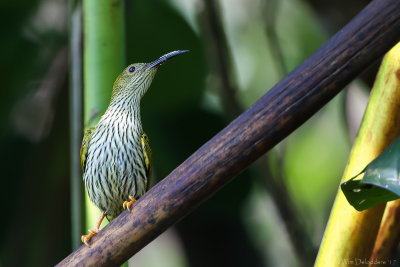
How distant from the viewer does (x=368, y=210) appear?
79.3 inches

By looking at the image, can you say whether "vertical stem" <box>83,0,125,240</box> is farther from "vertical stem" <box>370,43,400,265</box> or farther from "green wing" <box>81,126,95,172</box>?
"vertical stem" <box>370,43,400,265</box>

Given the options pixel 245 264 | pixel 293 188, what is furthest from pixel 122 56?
pixel 245 264

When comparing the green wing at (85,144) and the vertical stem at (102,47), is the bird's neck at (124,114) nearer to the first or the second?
the green wing at (85,144)

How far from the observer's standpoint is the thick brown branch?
1746mm

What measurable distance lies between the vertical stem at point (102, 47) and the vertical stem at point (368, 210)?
3.13 ft

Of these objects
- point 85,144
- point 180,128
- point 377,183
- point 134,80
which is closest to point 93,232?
point 85,144

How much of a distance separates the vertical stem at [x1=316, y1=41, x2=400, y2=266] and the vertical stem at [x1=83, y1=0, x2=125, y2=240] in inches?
37.6

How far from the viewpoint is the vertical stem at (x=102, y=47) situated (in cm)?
246

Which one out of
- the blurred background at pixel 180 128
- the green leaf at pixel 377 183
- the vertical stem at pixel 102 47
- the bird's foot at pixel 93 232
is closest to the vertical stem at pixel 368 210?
the green leaf at pixel 377 183

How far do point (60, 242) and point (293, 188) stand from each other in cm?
152

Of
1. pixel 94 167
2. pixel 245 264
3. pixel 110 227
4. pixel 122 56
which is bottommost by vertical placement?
pixel 245 264

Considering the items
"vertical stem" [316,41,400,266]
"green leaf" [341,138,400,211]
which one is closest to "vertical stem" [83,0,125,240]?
"vertical stem" [316,41,400,266]

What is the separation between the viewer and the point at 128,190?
3.01 metres

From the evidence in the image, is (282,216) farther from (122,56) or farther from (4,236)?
(4,236)
